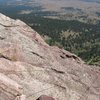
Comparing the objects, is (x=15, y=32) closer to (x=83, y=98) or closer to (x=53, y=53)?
(x=53, y=53)

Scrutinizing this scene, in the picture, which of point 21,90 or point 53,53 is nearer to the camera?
point 21,90

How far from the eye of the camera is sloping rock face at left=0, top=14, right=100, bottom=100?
2834 centimetres

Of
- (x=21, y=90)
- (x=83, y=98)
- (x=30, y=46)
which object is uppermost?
(x=30, y=46)

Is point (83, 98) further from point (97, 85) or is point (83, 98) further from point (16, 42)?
point (16, 42)

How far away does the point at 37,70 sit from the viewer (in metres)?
30.8

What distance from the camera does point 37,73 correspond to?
3058cm

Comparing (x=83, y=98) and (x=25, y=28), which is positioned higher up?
(x=25, y=28)

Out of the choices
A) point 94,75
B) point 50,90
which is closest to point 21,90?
point 50,90

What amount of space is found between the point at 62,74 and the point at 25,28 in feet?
29.2

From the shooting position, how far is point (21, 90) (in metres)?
26.5

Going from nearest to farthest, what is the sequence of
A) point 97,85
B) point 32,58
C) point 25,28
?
point 32,58
point 97,85
point 25,28

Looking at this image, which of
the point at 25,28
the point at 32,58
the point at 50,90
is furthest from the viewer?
the point at 25,28

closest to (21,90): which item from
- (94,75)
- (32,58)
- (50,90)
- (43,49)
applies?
(50,90)

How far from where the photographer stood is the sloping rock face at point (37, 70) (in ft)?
93.0
